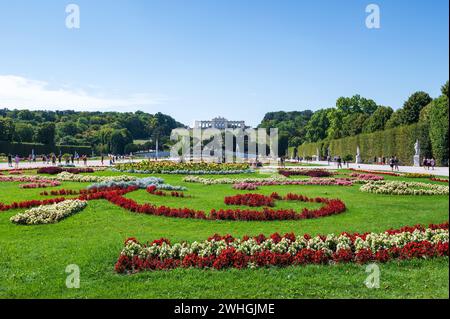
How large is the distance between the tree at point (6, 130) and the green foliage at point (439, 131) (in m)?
53.9

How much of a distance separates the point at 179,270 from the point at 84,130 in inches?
3662

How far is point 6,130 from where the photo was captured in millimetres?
58344

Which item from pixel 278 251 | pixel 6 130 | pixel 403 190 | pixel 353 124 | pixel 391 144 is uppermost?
pixel 353 124

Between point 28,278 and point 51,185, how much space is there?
11.5 meters

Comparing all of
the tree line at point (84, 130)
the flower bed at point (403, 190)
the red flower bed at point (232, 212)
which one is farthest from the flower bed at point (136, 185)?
the tree line at point (84, 130)

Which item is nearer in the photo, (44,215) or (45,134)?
(44,215)

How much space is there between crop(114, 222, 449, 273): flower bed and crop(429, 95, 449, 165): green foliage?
26177mm

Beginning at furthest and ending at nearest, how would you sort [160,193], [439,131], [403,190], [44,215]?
[439,131]
[403,190]
[160,193]
[44,215]

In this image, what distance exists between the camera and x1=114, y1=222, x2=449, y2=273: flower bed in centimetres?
567

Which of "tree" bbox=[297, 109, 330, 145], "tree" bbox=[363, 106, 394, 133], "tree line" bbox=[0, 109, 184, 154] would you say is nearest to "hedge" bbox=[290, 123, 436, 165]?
"tree" bbox=[363, 106, 394, 133]

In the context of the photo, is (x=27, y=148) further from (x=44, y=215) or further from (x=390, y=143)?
(x=44, y=215)

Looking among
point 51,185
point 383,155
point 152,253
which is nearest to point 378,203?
point 152,253

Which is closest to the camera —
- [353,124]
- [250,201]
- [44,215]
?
[44,215]

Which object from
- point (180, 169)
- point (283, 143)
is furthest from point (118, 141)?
point (180, 169)
